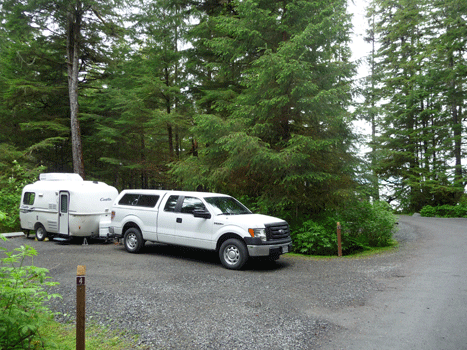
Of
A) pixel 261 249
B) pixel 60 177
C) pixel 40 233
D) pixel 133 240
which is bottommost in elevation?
pixel 40 233

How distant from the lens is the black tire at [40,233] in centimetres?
1340

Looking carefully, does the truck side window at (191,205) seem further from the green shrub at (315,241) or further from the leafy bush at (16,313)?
the leafy bush at (16,313)

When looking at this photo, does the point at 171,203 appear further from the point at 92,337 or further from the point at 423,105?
the point at 423,105

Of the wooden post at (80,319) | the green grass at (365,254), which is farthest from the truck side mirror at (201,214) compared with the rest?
the wooden post at (80,319)

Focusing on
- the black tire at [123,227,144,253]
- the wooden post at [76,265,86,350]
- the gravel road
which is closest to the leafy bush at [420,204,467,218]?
the gravel road

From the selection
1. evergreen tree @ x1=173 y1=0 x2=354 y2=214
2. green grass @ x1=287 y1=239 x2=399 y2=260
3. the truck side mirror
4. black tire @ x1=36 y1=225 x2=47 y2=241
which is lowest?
green grass @ x1=287 y1=239 x2=399 y2=260

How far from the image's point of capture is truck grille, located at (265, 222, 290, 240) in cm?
840

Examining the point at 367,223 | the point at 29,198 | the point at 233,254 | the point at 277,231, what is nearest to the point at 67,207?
the point at 29,198

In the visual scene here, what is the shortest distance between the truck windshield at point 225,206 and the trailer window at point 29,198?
28.1ft

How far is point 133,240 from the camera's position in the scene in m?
10.5

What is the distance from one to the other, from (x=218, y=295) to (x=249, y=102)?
24.4ft

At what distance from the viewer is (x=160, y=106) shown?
19.0m

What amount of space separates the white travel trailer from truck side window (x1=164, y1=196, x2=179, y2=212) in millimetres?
3678

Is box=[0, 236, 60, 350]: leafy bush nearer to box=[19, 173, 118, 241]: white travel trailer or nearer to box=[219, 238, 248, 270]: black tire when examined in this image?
box=[219, 238, 248, 270]: black tire
